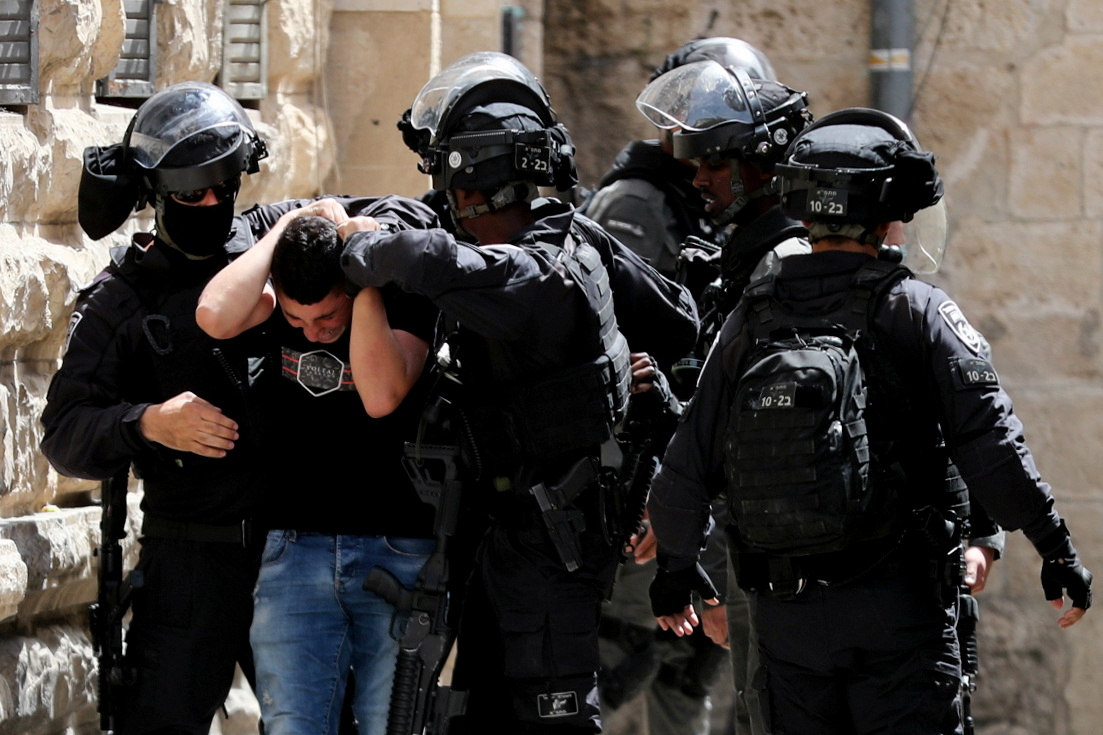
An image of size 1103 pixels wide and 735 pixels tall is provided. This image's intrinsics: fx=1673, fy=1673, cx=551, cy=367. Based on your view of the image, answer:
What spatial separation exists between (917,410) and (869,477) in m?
0.20

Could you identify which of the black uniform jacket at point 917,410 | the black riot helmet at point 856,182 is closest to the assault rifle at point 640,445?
the black uniform jacket at point 917,410

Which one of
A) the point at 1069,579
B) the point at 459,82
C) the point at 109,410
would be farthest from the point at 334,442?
the point at 1069,579

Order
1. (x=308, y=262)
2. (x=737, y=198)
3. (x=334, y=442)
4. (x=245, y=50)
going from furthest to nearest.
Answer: (x=245, y=50), (x=737, y=198), (x=334, y=442), (x=308, y=262)

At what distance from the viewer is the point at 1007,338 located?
5844 millimetres

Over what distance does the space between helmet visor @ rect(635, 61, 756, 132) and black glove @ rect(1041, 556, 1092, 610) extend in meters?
1.47

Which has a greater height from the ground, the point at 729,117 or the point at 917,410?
the point at 729,117

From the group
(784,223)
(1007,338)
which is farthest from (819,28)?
(784,223)

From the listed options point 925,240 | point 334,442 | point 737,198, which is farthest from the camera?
point 737,198

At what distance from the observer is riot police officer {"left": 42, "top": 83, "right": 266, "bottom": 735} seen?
3566mm

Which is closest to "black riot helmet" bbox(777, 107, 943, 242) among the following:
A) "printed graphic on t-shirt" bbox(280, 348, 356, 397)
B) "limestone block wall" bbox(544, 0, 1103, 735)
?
"printed graphic on t-shirt" bbox(280, 348, 356, 397)

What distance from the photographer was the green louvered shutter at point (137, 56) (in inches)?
177

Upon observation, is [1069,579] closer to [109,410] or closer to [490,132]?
[490,132]

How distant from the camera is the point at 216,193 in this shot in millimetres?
3652

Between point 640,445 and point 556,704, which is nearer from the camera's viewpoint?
point 556,704
